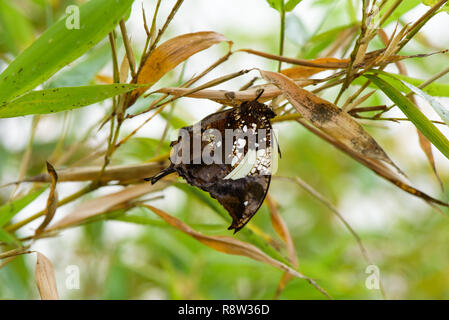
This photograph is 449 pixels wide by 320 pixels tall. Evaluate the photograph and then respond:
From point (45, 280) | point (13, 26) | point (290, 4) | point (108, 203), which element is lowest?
point (45, 280)

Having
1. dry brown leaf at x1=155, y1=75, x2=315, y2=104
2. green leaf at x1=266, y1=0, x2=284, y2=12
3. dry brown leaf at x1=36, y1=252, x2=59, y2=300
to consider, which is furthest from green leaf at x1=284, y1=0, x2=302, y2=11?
dry brown leaf at x1=36, y1=252, x2=59, y2=300

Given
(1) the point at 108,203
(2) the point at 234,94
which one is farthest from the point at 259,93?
(1) the point at 108,203

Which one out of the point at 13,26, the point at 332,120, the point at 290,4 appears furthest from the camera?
the point at 13,26

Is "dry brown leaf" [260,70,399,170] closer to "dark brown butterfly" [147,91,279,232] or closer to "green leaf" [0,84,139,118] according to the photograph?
"dark brown butterfly" [147,91,279,232]

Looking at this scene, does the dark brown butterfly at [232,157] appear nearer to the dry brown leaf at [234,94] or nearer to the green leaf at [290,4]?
the dry brown leaf at [234,94]

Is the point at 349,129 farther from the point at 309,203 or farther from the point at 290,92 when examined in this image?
the point at 309,203

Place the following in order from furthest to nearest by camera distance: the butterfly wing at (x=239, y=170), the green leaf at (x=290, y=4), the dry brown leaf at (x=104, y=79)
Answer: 1. the dry brown leaf at (x=104, y=79)
2. the green leaf at (x=290, y=4)
3. the butterfly wing at (x=239, y=170)

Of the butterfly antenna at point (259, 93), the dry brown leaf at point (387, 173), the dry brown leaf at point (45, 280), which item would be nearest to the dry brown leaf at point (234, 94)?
the butterfly antenna at point (259, 93)

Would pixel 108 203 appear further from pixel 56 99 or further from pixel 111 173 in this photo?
pixel 56 99
